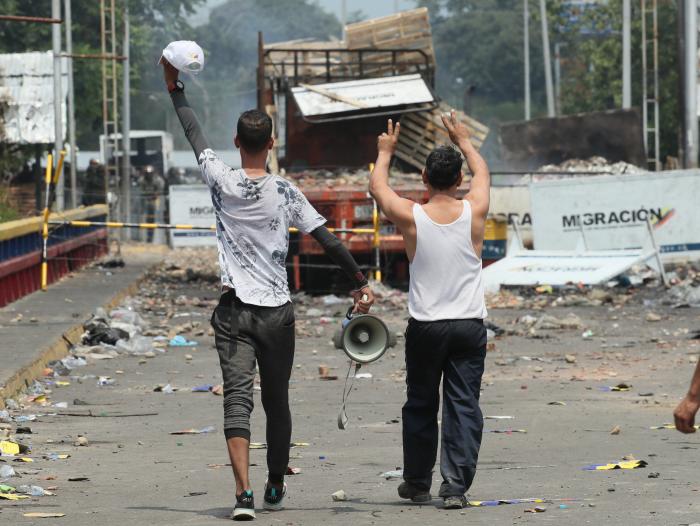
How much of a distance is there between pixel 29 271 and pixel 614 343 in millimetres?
7849

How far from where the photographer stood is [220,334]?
6914mm

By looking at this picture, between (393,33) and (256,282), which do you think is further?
(393,33)

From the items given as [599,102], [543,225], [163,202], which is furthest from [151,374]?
[599,102]

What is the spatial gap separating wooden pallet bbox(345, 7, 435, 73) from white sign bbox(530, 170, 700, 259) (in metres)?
3.66

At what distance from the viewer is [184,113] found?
23.8ft

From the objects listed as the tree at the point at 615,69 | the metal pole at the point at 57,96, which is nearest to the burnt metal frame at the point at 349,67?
the metal pole at the point at 57,96

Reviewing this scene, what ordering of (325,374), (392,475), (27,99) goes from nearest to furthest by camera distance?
(392,475) → (325,374) → (27,99)

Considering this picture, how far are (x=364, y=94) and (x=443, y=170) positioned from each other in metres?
16.4

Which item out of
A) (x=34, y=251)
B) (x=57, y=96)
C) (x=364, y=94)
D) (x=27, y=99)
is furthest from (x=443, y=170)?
(x=27, y=99)

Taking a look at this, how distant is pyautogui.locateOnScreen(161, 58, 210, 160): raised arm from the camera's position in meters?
7.16

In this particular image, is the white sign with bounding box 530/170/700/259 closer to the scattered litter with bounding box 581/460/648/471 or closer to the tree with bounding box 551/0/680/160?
the scattered litter with bounding box 581/460/648/471

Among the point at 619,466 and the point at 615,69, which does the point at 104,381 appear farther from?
the point at 615,69

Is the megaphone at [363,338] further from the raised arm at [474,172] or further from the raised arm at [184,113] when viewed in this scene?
the raised arm at [184,113]

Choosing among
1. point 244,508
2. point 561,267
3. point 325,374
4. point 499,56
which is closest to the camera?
point 244,508
